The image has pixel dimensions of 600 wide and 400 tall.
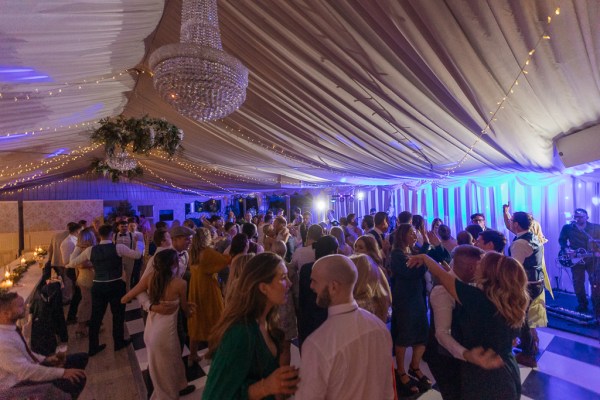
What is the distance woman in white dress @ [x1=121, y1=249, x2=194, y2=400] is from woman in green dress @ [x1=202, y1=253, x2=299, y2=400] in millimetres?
1295

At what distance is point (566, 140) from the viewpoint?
298 cm

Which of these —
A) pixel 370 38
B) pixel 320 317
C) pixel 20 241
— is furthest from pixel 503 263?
pixel 20 241

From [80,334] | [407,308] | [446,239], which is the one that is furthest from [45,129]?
[446,239]

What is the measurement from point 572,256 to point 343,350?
5.05 m

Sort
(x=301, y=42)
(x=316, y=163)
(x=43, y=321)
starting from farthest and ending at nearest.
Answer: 1. (x=316, y=163)
2. (x=43, y=321)
3. (x=301, y=42)

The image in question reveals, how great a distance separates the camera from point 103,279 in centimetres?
336

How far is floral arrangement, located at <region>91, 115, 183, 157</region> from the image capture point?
4.20 meters

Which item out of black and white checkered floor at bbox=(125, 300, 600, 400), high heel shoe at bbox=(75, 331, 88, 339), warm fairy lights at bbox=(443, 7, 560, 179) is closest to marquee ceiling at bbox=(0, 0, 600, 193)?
warm fairy lights at bbox=(443, 7, 560, 179)

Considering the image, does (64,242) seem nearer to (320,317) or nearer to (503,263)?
(320,317)

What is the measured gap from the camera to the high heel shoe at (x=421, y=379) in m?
2.58

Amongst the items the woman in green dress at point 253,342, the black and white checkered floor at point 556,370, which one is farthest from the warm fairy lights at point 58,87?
the black and white checkered floor at point 556,370

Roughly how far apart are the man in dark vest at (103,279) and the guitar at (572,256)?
6.05m

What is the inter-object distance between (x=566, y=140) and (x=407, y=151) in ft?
5.16

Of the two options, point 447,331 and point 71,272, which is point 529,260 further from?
point 71,272
